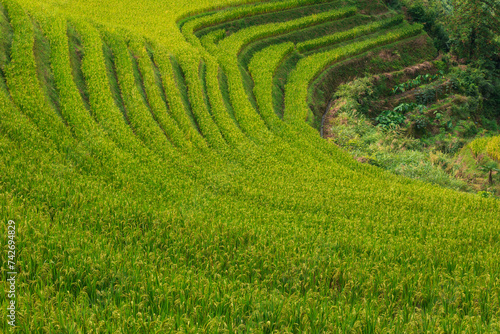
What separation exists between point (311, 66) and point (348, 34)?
10.0m

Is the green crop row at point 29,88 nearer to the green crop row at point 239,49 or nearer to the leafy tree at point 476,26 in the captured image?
the green crop row at point 239,49

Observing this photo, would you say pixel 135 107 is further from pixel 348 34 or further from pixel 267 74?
pixel 348 34

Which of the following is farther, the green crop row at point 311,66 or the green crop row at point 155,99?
the green crop row at point 311,66

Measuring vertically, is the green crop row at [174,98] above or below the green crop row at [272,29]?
below

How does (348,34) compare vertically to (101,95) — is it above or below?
above

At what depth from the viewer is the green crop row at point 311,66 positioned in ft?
86.7

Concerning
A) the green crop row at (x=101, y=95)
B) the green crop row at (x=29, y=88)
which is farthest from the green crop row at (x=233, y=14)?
the green crop row at (x=29, y=88)

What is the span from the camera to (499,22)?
41094 millimetres

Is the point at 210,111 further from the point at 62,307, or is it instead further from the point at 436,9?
the point at 436,9

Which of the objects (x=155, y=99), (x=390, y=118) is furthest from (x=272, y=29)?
(x=155, y=99)

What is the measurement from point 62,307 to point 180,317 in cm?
144

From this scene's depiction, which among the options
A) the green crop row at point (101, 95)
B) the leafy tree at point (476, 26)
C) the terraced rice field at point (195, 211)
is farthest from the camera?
the leafy tree at point (476, 26)

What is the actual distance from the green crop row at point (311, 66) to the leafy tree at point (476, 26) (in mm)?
5417

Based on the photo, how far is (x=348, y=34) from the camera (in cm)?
4116
